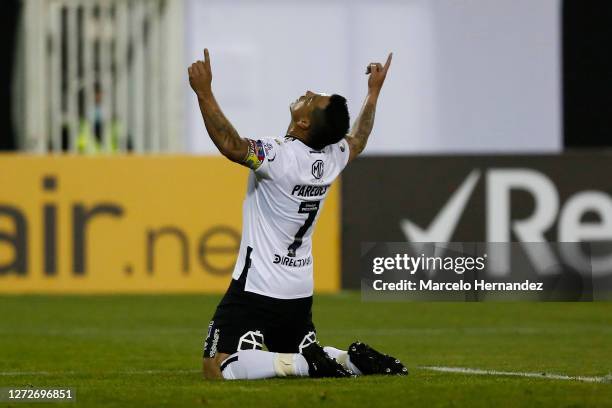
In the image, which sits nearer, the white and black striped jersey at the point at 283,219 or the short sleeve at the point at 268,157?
the short sleeve at the point at 268,157

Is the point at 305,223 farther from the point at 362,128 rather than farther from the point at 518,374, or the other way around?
the point at 518,374

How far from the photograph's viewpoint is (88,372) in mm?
9328

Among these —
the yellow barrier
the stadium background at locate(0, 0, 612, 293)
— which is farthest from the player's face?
the stadium background at locate(0, 0, 612, 293)

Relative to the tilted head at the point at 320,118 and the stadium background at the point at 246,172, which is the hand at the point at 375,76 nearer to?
the tilted head at the point at 320,118

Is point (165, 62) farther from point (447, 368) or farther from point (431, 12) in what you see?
point (447, 368)

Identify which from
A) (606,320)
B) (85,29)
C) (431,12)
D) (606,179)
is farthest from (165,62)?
(606,320)

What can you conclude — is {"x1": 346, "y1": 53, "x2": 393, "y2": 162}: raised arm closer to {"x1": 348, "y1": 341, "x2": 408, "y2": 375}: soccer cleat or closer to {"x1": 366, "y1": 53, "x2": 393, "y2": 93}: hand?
{"x1": 366, "y1": 53, "x2": 393, "y2": 93}: hand

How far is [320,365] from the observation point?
27.1ft

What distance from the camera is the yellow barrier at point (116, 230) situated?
55.9ft

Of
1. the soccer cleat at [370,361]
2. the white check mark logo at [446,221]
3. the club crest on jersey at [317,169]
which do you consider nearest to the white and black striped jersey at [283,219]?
the club crest on jersey at [317,169]

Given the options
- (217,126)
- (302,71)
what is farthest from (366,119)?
(302,71)

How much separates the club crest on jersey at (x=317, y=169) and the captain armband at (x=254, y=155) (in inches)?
14.0

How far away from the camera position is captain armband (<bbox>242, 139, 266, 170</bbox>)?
26.6 ft

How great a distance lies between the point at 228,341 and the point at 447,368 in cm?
172
